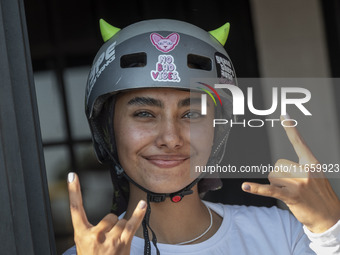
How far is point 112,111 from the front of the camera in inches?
72.4

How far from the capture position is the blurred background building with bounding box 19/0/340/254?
341 centimetres

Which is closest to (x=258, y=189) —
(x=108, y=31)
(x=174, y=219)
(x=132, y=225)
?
(x=132, y=225)

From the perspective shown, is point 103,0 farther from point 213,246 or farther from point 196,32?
point 213,246

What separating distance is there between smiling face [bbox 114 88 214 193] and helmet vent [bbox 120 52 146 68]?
141 mm

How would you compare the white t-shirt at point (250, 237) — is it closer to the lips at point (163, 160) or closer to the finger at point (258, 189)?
the lips at point (163, 160)

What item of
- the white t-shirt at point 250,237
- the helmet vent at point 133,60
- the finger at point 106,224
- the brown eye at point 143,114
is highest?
the helmet vent at point 133,60

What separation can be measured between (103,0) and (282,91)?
4.48ft

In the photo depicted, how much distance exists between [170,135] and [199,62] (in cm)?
39

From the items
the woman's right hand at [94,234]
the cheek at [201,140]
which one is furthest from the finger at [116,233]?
the cheek at [201,140]

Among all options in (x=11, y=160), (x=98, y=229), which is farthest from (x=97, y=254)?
(x=11, y=160)

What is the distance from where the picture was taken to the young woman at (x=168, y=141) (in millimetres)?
1713

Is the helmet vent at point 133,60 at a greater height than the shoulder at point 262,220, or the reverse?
the helmet vent at point 133,60

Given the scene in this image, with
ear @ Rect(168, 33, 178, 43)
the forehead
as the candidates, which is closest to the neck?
the forehead

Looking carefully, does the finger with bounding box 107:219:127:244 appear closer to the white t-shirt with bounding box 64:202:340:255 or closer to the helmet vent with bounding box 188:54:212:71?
the white t-shirt with bounding box 64:202:340:255
